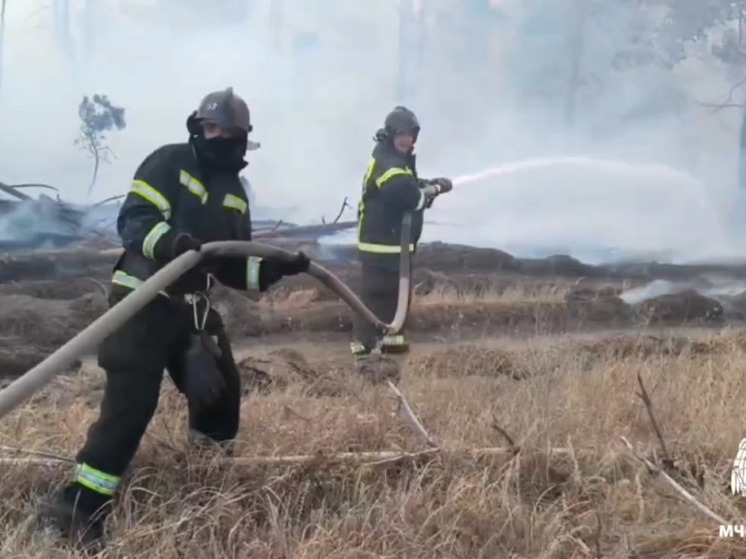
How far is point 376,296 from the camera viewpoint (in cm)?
642

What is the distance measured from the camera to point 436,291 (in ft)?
22.0

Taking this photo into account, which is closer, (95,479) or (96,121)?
(95,479)

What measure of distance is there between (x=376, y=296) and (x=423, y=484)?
266 centimetres

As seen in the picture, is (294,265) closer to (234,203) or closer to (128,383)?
(234,203)

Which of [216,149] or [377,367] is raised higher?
[216,149]

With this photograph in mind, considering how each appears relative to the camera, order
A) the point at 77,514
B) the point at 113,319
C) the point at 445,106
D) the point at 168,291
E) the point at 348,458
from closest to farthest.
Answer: the point at 113,319, the point at 77,514, the point at 168,291, the point at 348,458, the point at 445,106

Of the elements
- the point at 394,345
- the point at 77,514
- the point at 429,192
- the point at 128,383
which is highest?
the point at 429,192

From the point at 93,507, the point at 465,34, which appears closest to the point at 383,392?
the point at 93,507

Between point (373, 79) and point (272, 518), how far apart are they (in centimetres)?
368

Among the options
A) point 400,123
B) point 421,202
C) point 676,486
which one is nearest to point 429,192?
point 421,202

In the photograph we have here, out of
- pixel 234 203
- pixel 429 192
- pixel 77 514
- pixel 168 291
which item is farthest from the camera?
pixel 429 192

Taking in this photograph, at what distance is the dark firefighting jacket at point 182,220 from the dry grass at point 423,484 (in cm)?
71

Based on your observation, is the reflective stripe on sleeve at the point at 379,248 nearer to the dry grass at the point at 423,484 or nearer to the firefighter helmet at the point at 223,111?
the dry grass at the point at 423,484

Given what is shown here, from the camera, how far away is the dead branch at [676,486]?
354 cm
